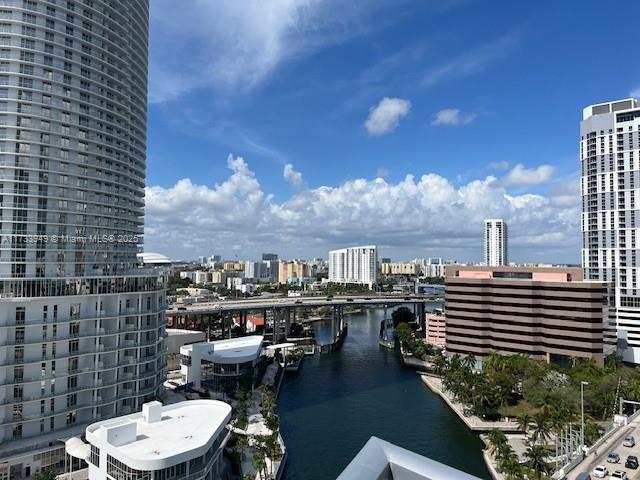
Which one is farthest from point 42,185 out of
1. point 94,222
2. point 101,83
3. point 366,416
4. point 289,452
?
point 366,416

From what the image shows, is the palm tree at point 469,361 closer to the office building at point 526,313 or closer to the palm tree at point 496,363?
the office building at point 526,313

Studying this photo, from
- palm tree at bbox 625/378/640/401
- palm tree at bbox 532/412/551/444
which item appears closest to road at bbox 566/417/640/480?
palm tree at bbox 532/412/551/444

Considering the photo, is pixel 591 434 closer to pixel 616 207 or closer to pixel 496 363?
pixel 496 363

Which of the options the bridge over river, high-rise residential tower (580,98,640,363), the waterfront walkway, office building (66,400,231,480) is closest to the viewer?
office building (66,400,231,480)

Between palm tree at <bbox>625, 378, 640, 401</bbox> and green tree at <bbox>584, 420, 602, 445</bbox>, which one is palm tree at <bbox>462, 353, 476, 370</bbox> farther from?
green tree at <bbox>584, 420, 602, 445</bbox>

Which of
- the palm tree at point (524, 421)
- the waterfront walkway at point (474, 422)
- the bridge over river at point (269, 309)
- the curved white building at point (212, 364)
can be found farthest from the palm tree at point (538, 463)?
the bridge over river at point (269, 309)
